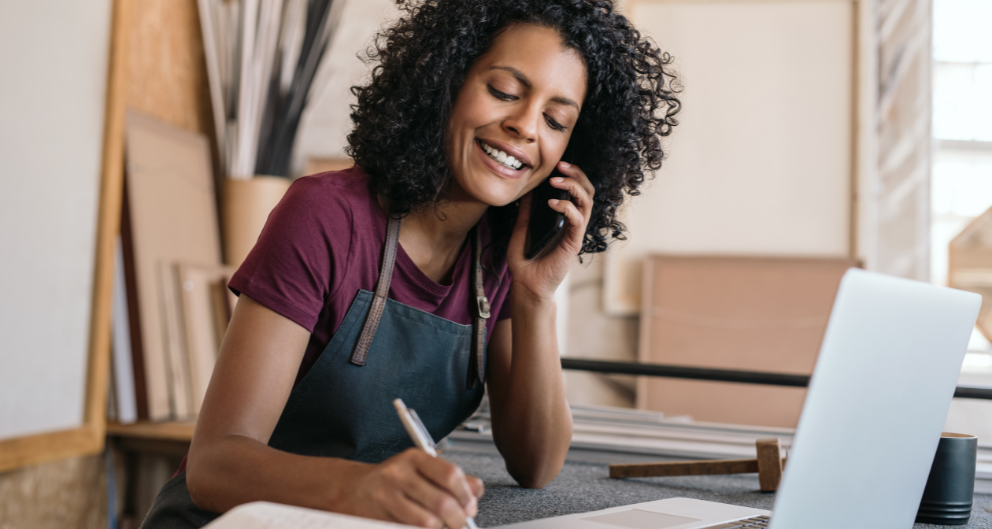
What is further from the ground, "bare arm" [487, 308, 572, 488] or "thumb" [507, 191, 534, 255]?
"thumb" [507, 191, 534, 255]

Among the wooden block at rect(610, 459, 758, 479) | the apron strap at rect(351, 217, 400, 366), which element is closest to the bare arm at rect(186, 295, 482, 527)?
the apron strap at rect(351, 217, 400, 366)

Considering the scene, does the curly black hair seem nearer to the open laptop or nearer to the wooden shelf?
the open laptop

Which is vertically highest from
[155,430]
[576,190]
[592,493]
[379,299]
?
[576,190]

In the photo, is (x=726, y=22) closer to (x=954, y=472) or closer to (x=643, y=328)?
(x=643, y=328)

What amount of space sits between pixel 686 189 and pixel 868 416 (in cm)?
249

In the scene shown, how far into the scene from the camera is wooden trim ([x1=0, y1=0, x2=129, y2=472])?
206 cm

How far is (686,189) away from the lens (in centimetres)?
302

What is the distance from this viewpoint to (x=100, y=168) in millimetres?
2084

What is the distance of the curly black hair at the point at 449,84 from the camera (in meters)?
1.08

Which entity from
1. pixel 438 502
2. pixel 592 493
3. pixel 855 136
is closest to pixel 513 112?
pixel 592 493

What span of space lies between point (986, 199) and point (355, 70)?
2.47 m

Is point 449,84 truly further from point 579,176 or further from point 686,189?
point 686,189

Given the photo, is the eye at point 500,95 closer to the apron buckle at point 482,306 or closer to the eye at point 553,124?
the eye at point 553,124

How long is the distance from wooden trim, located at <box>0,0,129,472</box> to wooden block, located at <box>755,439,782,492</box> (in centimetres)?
173
